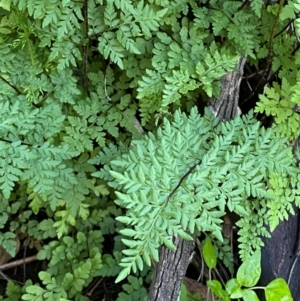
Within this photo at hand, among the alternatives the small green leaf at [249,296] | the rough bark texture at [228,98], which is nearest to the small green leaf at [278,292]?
the small green leaf at [249,296]

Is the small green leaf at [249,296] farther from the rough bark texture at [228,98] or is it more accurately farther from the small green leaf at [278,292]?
the rough bark texture at [228,98]

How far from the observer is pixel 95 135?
1906mm

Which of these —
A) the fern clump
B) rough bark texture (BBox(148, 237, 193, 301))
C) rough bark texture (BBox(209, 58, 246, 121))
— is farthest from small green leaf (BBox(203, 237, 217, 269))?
rough bark texture (BBox(209, 58, 246, 121))

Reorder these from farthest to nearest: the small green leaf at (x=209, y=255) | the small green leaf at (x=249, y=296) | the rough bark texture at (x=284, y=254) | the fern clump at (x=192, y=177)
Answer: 1. the rough bark texture at (x=284, y=254)
2. the small green leaf at (x=209, y=255)
3. the small green leaf at (x=249, y=296)
4. the fern clump at (x=192, y=177)

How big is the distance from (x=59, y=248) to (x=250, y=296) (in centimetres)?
86

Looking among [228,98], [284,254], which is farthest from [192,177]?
[284,254]

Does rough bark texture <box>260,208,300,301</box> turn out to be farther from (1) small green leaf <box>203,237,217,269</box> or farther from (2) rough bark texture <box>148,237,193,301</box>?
(2) rough bark texture <box>148,237,193,301</box>

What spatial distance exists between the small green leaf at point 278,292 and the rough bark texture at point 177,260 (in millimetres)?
346

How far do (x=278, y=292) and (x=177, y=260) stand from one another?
0.41 metres

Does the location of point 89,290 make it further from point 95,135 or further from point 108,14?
point 108,14

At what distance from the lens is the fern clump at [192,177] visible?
141cm

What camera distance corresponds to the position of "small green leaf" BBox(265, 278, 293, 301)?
1.89m

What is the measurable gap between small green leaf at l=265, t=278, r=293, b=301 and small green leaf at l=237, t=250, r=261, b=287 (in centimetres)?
7

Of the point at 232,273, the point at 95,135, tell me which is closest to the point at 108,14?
the point at 95,135
